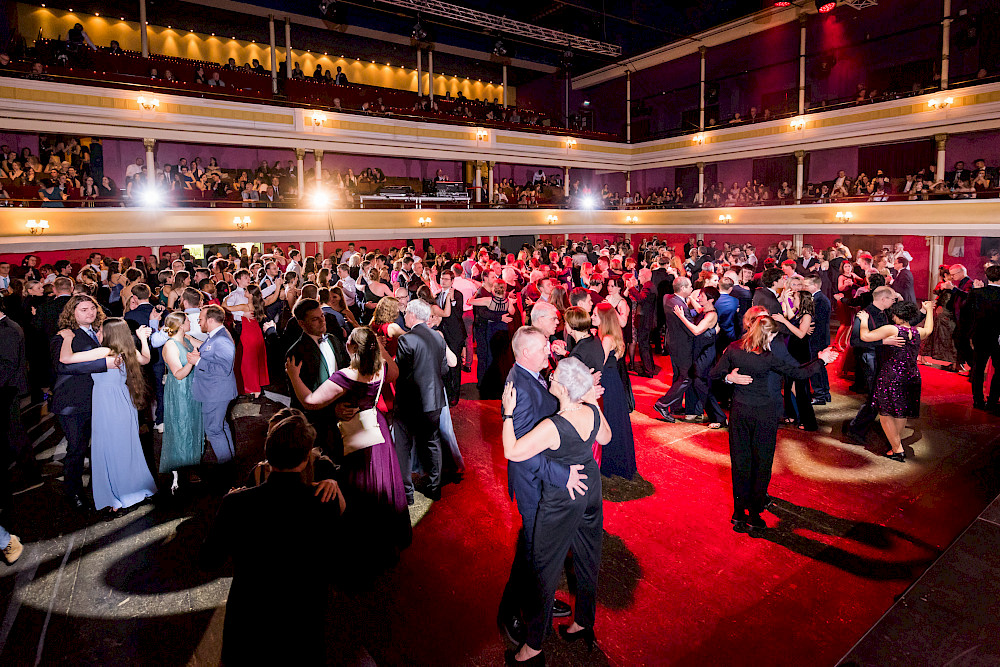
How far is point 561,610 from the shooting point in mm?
3252

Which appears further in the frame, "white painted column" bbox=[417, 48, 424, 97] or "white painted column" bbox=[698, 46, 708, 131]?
"white painted column" bbox=[417, 48, 424, 97]

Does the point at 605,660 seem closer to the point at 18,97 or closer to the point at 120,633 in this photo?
the point at 120,633

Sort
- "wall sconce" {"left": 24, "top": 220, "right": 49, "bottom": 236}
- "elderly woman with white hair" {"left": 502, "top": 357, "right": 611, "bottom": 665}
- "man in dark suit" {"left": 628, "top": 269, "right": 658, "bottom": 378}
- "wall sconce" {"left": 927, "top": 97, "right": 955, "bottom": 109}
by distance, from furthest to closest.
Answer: "wall sconce" {"left": 927, "top": 97, "right": 955, "bottom": 109}
"wall sconce" {"left": 24, "top": 220, "right": 49, "bottom": 236}
"man in dark suit" {"left": 628, "top": 269, "right": 658, "bottom": 378}
"elderly woman with white hair" {"left": 502, "top": 357, "right": 611, "bottom": 665}

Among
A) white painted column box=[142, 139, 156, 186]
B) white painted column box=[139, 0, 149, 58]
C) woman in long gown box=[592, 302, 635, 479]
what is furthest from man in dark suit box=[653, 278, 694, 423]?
white painted column box=[139, 0, 149, 58]

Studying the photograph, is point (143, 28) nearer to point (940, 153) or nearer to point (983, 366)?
point (983, 366)

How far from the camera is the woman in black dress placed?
12.8ft

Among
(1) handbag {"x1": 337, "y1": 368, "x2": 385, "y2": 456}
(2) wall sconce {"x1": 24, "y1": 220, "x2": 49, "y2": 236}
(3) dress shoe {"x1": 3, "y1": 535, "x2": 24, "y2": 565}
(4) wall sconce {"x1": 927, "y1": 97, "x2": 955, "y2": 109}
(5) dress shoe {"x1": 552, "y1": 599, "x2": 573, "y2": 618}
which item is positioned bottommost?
(5) dress shoe {"x1": 552, "y1": 599, "x2": 573, "y2": 618}

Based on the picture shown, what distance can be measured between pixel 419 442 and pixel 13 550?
290cm

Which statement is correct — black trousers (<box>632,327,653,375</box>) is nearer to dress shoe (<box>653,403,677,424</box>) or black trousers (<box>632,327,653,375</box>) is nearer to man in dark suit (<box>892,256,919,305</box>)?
dress shoe (<box>653,403,677,424</box>)

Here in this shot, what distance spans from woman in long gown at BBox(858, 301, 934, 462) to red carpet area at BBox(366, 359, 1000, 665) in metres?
0.34

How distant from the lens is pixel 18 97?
42.4 ft

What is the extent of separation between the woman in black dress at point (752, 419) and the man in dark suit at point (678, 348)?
82.8 inches

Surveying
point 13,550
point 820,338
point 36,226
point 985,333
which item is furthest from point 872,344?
point 36,226

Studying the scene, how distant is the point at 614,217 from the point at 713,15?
30.8ft
